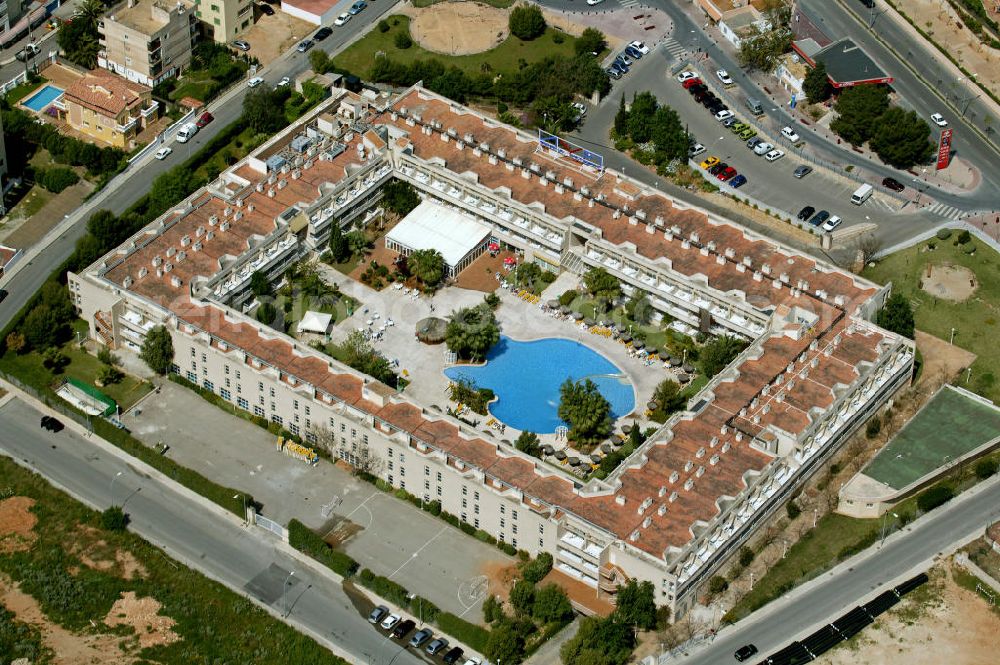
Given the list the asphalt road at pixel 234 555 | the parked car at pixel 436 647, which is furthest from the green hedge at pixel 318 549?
the parked car at pixel 436 647

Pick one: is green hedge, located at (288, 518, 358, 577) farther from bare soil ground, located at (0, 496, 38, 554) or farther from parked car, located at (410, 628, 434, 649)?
bare soil ground, located at (0, 496, 38, 554)

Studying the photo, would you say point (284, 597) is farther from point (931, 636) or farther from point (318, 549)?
point (931, 636)

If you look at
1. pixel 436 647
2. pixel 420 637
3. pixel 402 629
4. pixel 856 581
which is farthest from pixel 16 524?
pixel 856 581

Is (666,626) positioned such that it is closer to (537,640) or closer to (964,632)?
(537,640)

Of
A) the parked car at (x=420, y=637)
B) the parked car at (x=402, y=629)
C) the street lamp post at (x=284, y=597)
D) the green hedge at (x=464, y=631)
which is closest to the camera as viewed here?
the green hedge at (x=464, y=631)

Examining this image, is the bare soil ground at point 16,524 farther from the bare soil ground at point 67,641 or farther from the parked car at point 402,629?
the parked car at point 402,629

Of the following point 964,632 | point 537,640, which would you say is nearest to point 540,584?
point 537,640
